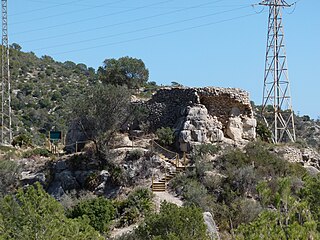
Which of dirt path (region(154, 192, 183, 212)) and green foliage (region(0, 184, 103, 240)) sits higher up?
green foliage (region(0, 184, 103, 240))

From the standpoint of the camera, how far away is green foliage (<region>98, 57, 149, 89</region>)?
1640 inches

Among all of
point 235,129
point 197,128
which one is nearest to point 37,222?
point 197,128

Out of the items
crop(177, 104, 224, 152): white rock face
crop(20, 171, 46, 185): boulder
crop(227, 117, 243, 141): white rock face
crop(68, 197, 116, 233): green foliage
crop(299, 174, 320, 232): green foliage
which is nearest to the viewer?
crop(299, 174, 320, 232): green foliage

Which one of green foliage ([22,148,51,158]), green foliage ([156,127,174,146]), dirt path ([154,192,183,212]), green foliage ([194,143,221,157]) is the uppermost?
green foliage ([156,127,174,146])

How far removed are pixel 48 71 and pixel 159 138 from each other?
39179mm

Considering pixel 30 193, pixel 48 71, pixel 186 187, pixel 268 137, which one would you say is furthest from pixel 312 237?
pixel 48 71

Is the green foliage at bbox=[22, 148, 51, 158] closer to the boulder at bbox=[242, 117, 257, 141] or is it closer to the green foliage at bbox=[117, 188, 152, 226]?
the green foliage at bbox=[117, 188, 152, 226]

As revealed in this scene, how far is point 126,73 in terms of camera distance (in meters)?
42.2

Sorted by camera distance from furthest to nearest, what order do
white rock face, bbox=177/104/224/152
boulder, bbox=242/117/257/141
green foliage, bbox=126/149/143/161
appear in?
boulder, bbox=242/117/257/141 < white rock face, bbox=177/104/224/152 < green foliage, bbox=126/149/143/161

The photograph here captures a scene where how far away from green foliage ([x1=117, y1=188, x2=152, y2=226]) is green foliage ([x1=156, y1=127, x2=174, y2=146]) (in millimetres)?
4493

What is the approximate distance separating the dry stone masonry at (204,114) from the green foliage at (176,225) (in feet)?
38.2

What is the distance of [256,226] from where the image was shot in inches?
672

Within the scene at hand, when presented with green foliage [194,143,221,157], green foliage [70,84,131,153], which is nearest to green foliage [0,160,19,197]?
green foliage [70,84,131,153]

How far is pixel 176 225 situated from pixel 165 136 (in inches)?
509
